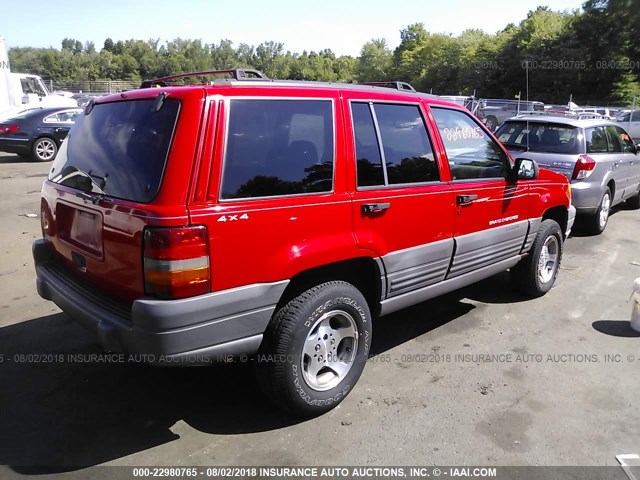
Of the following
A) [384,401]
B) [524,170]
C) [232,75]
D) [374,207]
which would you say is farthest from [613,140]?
[232,75]

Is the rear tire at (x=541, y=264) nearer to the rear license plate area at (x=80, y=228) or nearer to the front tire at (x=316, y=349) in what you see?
the front tire at (x=316, y=349)

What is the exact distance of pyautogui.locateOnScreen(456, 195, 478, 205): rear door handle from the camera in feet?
12.6

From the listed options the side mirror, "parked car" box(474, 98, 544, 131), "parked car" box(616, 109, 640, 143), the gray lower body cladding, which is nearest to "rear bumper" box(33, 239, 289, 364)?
the gray lower body cladding

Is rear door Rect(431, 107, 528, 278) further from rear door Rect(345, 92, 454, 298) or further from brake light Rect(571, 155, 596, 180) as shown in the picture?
brake light Rect(571, 155, 596, 180)

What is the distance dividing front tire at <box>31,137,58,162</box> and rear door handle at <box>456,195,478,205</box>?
559 inches

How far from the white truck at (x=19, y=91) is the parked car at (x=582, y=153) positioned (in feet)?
57.4

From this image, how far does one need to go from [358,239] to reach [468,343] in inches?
65.7

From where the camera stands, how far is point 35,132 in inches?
568

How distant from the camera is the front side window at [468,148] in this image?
3914 millimetres

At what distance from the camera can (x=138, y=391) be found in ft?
11.2

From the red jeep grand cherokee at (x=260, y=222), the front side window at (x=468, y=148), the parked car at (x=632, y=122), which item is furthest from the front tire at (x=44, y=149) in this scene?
the parked car at (x=632, y=122)

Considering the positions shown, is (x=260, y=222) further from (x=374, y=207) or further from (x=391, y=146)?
(x=391, y=146)

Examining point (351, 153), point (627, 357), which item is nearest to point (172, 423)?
point (351, 153)

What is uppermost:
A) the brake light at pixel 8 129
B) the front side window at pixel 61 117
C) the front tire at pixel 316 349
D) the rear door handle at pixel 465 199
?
the front side window at pixel 61 117
